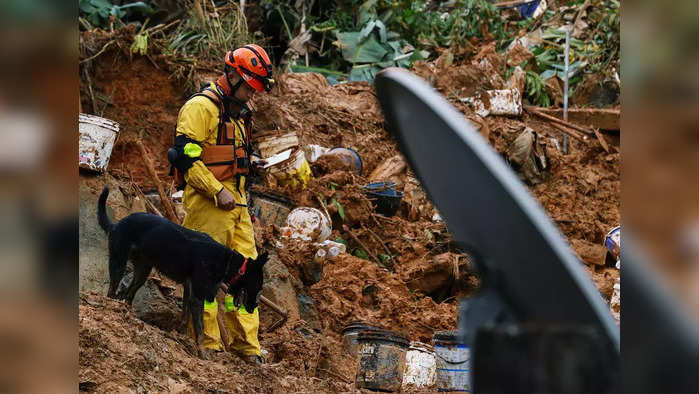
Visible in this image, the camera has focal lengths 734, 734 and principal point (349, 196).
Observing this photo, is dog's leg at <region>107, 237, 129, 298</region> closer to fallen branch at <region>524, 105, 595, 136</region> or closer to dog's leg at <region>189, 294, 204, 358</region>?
dog's leg at <region>189, 294, 204, 358</region>

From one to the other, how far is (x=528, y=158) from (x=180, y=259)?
25.8ft

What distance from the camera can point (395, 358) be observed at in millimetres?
5723

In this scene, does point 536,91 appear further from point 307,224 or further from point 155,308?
point 155,308

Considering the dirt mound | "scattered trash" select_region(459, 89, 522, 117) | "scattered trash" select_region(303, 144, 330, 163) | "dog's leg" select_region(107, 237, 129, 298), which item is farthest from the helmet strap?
"scattered trash" select_region(459, 89, 522, 117)

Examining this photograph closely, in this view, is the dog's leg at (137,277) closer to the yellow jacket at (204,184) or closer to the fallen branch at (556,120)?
the yellow jacket at (204,184)

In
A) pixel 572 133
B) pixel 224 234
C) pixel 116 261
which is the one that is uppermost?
pixel 572 133

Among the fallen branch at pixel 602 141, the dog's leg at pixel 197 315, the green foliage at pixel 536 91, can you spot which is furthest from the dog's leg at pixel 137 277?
the green foliage at pixel 536 91

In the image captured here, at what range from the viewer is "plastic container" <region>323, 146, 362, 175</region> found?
11289 millimetres

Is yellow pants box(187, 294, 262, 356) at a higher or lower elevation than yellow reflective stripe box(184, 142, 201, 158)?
lower

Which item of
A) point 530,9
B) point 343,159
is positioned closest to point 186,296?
point 343,159

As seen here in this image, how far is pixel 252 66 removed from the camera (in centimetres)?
585

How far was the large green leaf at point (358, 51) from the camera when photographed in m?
14.8

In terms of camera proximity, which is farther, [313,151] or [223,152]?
[313,151]
